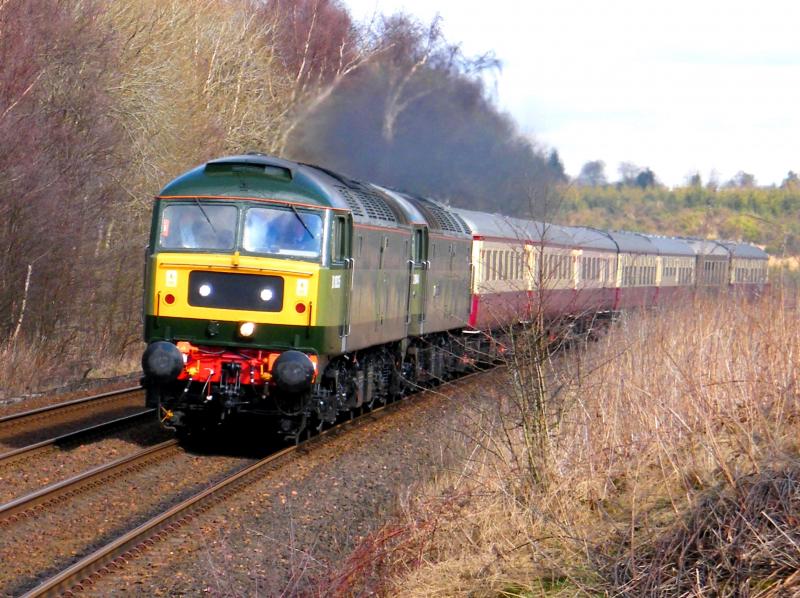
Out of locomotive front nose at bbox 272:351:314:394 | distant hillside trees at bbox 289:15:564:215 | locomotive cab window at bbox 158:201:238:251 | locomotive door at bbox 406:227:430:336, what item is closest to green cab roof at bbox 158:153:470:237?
locomotive cab window at bbox 158:201:238:251

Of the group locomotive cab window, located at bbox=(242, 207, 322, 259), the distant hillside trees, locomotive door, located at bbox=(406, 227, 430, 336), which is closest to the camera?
locomotive cab window, located at bbox=(242, 207, 322, 259)

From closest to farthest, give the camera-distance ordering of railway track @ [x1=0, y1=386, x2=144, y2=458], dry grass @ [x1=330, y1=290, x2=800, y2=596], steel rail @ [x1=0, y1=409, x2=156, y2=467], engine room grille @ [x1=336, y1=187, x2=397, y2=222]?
dry grass @ [x1=330, y1=290, x2=800, y2=596]
steel rail @ [x1=0, y1=409, x2=156, y2=467]
railway track @ [x1=0, y1=386, x2=144, y2=458]
engine room grille @ [x1=336, y1=187, x2=397, y2=222]

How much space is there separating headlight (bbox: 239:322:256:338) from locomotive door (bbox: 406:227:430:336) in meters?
4.43

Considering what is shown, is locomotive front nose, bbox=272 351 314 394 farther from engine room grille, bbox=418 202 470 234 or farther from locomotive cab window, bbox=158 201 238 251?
engine room grille, bbox=418 202 470 234

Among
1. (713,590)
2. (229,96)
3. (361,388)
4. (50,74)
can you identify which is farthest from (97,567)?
(229,96)

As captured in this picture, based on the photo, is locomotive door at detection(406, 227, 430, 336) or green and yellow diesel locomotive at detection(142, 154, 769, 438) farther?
locomotive door at detection(406, 227, 430, 336)

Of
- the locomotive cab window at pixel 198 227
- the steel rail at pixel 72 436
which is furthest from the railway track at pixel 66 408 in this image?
the locomotive cab window at pixel 198 227

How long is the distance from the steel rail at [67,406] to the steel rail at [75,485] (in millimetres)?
2324

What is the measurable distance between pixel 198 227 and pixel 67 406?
14.3ft

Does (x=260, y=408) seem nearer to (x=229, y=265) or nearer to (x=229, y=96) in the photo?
(x=229, y=265)

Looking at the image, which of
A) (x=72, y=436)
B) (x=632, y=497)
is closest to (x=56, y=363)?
(x=72, y=436)

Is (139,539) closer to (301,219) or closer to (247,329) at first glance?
(247,329)

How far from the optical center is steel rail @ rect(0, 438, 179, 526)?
9102 millimetres

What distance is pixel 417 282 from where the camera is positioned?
16359mm
